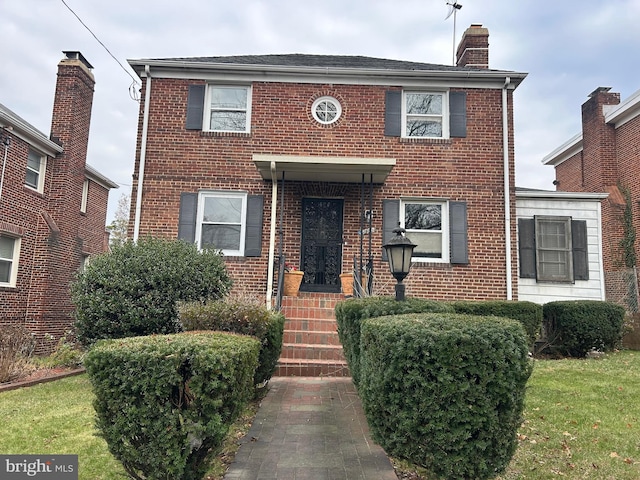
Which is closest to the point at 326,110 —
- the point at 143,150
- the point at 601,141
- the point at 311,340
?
the point at 143,150

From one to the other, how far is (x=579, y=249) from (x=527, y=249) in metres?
1.27

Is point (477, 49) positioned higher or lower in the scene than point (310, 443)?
higher

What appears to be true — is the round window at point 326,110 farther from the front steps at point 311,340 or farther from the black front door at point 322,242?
the front steps at point 311,340

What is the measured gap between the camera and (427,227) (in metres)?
10.0

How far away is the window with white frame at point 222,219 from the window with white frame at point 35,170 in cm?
576

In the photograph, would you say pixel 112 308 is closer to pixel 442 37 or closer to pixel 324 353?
pixel 324 353

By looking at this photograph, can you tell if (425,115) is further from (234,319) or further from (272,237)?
(234,319)

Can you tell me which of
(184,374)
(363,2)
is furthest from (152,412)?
(363,2)

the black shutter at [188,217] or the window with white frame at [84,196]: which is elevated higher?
the window with white frame at [84,196]

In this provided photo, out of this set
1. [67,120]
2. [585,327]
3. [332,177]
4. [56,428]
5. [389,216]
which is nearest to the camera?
[56,428]

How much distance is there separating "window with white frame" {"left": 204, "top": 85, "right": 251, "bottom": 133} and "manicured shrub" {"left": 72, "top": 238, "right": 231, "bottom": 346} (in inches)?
174

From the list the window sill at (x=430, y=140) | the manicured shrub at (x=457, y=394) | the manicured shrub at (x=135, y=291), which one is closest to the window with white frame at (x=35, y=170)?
the manicured shrub at (x=135, y=291)

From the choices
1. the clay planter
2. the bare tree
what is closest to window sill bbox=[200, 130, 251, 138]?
the clay planter

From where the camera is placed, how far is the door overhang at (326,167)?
847 cm
